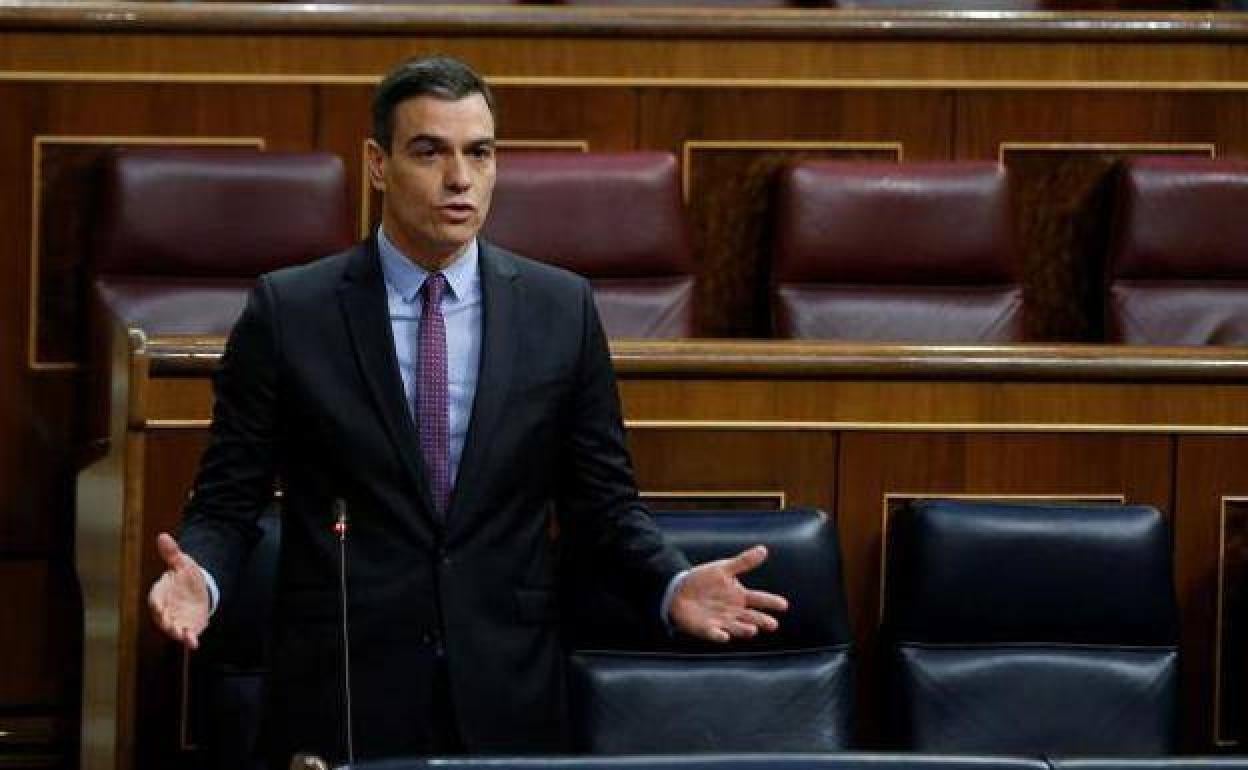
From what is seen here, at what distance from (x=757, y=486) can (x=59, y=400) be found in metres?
0.43

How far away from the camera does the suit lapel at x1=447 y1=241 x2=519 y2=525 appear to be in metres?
0.80

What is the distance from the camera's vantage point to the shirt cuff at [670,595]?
2.59 ft

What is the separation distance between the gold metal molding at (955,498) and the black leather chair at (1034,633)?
0.14ft

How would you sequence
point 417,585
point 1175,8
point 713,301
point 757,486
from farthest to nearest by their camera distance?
point 1175,8
point 713,301
point 757,486
point 417,585

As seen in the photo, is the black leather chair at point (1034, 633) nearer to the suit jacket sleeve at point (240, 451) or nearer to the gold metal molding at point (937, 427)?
the gold metal molding at point (937, 427)

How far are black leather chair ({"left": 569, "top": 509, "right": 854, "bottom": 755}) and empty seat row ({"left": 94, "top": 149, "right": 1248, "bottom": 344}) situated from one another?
34cm

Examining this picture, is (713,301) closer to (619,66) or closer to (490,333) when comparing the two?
(619,66)

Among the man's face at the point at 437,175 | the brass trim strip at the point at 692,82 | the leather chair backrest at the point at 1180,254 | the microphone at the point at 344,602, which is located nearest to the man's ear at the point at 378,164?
the man's face at the point at 437,175

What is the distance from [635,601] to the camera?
0.82m

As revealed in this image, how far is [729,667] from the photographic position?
95 centimetres

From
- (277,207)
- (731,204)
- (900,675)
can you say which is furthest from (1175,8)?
(900,675)

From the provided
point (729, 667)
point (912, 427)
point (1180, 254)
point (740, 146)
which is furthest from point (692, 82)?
point (729, 667)

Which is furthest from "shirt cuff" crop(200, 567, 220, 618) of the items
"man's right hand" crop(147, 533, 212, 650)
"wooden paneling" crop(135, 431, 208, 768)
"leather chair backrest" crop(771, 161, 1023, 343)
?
"leather chair backrest" crop(771, 161, 1023, 343)

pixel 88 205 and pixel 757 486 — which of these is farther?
pixel 88 205
